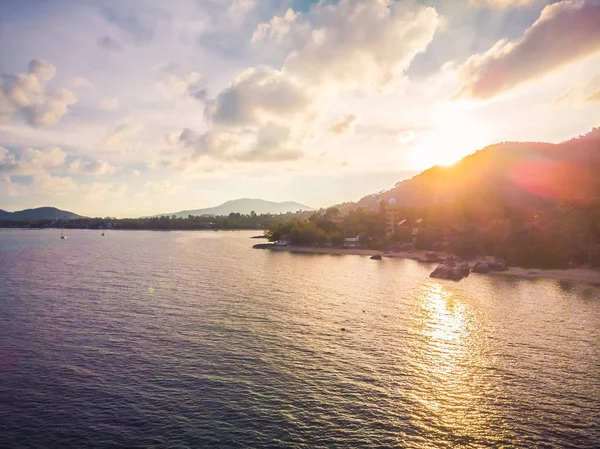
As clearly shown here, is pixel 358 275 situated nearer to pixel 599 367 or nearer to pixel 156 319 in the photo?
pixel 156 319

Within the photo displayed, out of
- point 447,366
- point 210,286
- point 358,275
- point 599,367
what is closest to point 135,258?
point 210,286

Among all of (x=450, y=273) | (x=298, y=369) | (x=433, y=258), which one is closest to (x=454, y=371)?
(x=298, y=369)

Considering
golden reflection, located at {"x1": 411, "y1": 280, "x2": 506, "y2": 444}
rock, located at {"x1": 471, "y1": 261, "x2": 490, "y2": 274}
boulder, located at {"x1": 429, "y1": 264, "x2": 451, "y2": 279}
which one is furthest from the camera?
rock, located at {"x1": 471, "y1": 261, "x2": 490, "y2": 274}

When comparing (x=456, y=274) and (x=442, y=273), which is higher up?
(x=442, y=273)

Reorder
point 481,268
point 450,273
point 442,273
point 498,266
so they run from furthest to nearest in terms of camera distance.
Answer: point 498,266 < point 481,268 < point 442,273 < point 450,273

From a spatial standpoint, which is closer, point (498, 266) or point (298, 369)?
point (298, 369)

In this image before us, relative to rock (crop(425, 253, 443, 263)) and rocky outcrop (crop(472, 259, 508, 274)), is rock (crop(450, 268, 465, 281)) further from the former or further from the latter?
rock (crop(425, 253, 443, 263))

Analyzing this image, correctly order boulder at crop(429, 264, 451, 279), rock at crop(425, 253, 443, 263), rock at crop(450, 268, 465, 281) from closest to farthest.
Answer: rock at crop(450, 268, 465, 281)
boulder at crop(429, 264, 451, 279)
rock at crop(425, 253, 443, 263)

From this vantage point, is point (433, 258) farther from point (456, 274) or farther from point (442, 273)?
point (456, 274)

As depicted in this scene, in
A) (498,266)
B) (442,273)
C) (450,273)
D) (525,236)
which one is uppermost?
(525,236)

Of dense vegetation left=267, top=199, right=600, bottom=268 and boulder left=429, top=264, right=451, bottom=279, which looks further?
dense vegetation left=267, top=199, right=600, bottom=268

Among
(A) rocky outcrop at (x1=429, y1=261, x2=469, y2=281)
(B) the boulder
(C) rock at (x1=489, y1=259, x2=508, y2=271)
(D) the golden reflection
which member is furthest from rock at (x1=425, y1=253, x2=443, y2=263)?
(D) the golden reflection
